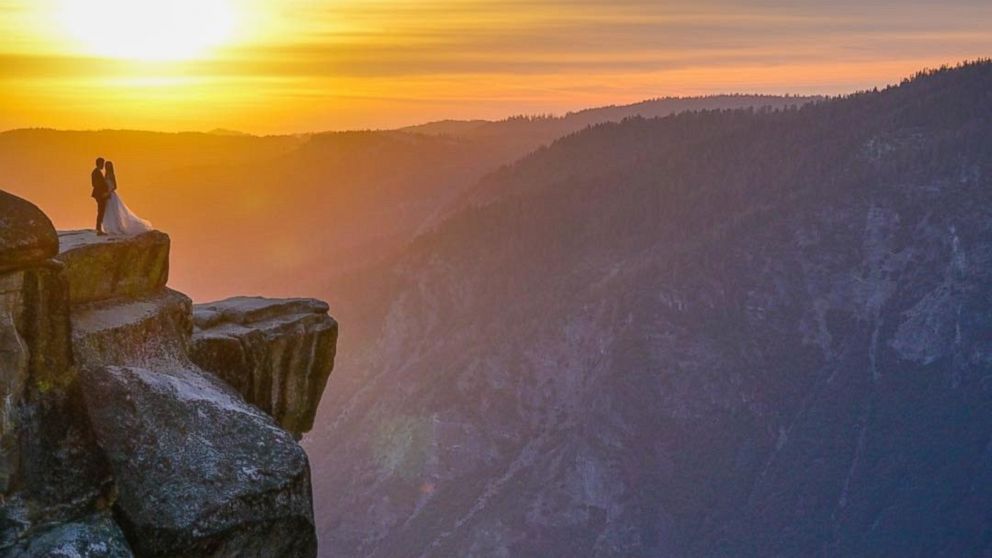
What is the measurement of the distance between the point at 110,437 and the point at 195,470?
5.28ft

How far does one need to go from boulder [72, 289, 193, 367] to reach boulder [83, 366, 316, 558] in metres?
0.75

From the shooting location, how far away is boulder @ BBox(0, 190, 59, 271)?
2398 cm

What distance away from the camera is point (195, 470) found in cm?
2483

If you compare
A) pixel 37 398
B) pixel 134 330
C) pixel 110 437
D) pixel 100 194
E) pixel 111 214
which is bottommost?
pixel 110 437

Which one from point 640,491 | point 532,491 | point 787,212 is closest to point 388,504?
point 532,491

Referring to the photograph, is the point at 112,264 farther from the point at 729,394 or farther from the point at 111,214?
the point at 729,394

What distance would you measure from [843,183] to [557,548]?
233 feet

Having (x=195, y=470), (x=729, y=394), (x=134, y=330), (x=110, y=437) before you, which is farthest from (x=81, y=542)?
(x=729, y=394)

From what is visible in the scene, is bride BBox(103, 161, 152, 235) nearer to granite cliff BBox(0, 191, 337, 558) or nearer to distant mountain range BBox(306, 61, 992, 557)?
granite cliff BBox(0, 191, 337, 558)

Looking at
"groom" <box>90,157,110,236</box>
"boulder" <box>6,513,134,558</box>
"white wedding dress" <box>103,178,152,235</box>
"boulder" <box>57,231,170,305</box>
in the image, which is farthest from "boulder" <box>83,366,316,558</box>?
"groom" <box>90,157,110,236</box>

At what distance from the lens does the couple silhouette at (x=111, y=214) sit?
103 feet

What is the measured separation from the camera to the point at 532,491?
150875 mm

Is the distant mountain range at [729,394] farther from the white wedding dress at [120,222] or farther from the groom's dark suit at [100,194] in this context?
the white wedding dress at [120,222]

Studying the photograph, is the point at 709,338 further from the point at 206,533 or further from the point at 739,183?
the point at 206,533
